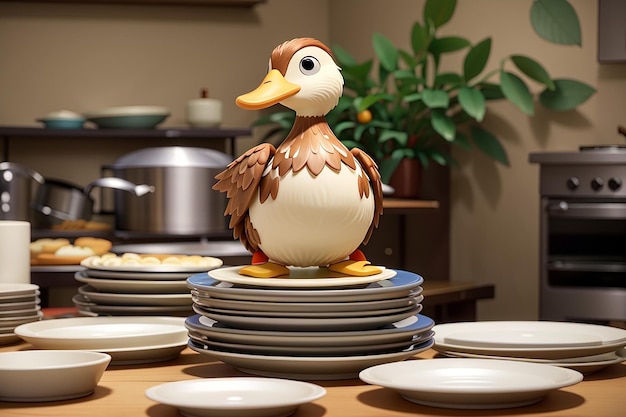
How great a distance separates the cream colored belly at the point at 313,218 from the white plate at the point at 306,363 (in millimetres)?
130

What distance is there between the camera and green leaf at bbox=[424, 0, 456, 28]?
3615 millimetres

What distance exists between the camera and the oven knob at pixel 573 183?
2.99m

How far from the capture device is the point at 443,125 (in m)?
3.56

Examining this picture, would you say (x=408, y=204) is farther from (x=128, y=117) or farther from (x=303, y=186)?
(x=303, y=186)

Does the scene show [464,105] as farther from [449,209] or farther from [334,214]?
[334,214]

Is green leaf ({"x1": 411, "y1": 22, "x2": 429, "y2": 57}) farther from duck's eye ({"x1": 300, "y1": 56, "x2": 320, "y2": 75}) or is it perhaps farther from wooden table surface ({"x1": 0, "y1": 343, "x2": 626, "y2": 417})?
wooden table surface ({"x1": 0, "y1": 343, "x2": 626, "y2": 417})

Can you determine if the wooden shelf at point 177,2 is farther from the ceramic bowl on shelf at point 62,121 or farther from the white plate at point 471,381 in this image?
the white plate at point 471,381

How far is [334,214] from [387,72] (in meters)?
2.92

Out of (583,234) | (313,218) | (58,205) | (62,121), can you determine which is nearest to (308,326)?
(313,218)

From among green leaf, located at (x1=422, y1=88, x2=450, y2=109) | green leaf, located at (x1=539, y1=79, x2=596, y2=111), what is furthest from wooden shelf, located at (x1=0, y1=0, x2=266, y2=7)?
green leaf, located at (x1=539, y1=79, x2=596, y2=111)

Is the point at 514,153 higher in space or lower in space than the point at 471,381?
higher

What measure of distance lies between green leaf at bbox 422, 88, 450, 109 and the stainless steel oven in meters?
0.52

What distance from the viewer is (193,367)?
948 millimetres

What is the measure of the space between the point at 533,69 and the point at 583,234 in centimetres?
70
